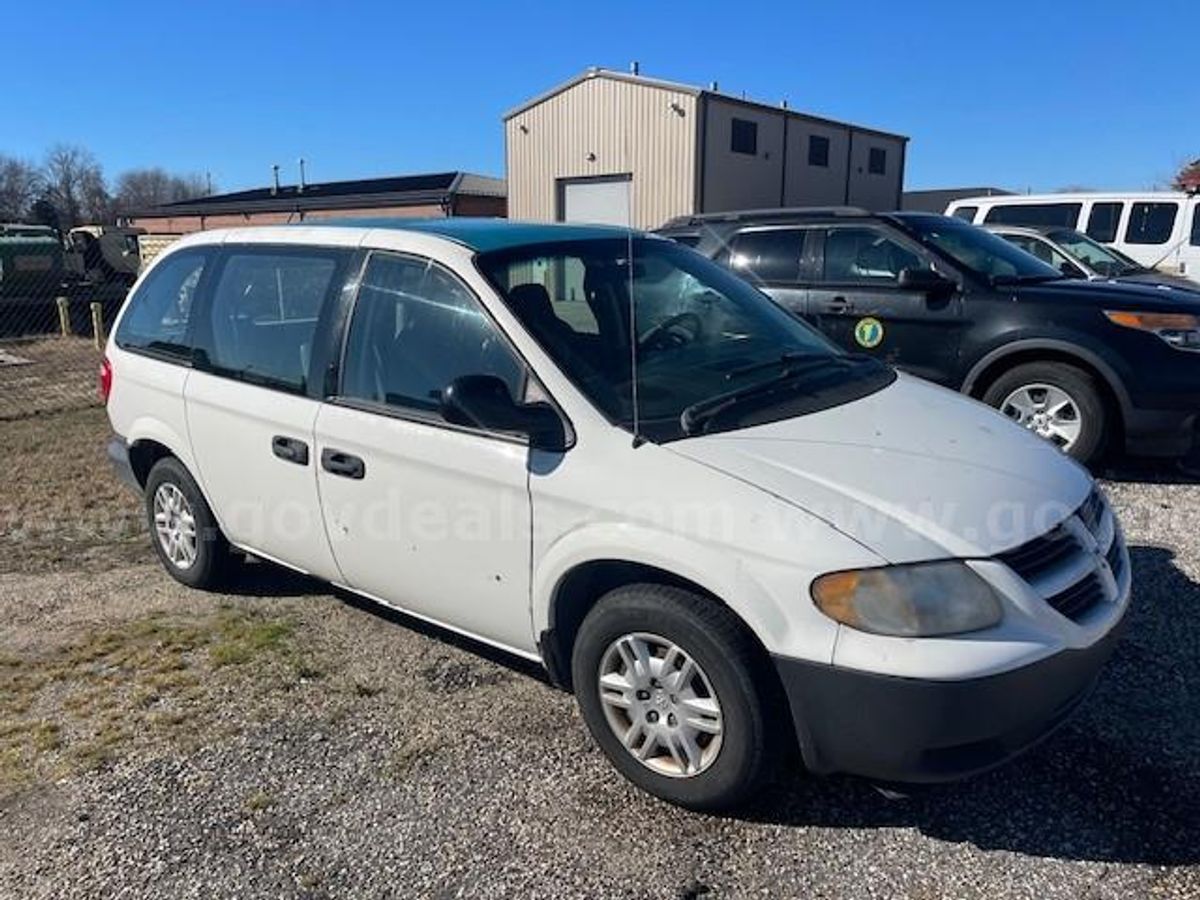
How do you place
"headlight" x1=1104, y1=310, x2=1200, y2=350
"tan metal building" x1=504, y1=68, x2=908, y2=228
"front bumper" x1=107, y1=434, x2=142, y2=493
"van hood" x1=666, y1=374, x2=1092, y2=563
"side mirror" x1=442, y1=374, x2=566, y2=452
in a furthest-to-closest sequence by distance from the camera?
"tan metal building" x1=504, y1=68, x2=908, y2=228 → "headlight" x1=1104, y1=310, x2=1200, y2=350 → "front bumper" x1=107, y1=434, x2=142, y2=493 → "side mirror" x1=442, y1=374, x2=566, y2=452 → "van hood" x1=666, y1=374, x2=1092, y2=563

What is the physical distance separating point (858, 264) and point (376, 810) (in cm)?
533

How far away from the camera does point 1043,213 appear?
1323 cm

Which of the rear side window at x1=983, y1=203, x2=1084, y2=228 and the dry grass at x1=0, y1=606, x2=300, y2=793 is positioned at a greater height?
the rear side window at x1=983, y1=203, x2=1084, y2=228

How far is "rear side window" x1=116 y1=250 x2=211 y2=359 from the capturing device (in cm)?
437

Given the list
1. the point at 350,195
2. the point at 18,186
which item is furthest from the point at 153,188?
the point at 350,195

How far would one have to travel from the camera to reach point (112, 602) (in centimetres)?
458

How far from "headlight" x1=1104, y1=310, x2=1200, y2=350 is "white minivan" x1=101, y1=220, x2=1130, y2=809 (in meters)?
2.89

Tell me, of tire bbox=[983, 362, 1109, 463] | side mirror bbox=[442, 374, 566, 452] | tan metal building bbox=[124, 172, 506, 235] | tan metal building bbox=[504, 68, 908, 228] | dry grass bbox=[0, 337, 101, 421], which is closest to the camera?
side mirror bbox=[442, 374, 566, 452]

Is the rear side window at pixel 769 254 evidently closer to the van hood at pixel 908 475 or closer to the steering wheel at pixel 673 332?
the steering wheel at pixel 673 332

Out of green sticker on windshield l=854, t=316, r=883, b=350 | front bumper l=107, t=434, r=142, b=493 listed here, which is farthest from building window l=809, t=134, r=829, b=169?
front bumper l=107, t=434, r=142, b=493

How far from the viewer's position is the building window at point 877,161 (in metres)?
35.4

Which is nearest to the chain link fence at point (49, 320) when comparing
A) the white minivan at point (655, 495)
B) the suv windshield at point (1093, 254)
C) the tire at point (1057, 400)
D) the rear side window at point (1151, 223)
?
the white minivan at point (655, 495)

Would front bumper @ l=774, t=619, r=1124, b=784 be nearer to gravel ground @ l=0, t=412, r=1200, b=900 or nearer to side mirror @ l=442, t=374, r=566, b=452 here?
gravel ground @ l=0, t=412, r=1200, b=900

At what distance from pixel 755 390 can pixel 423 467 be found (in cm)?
116
